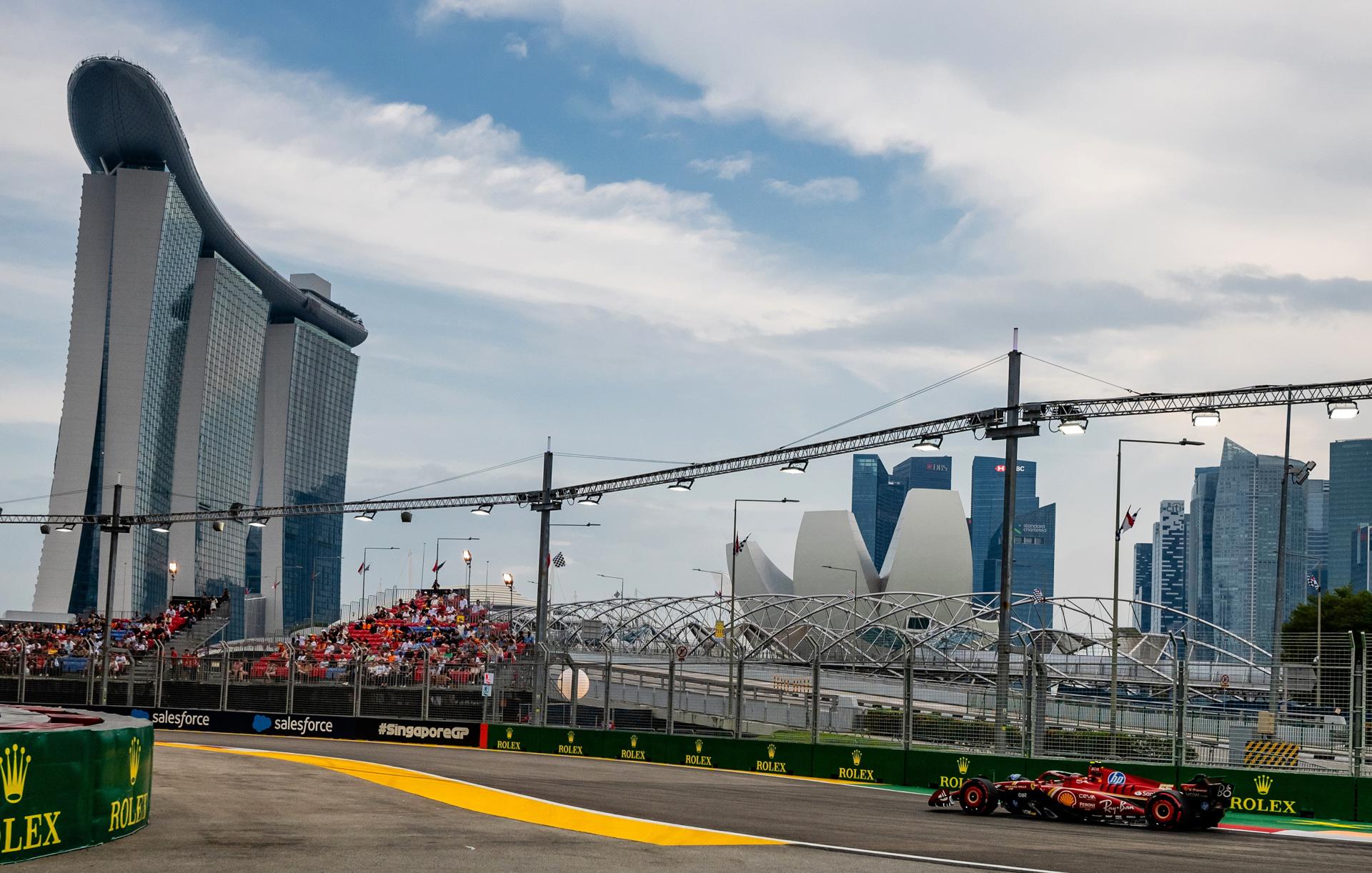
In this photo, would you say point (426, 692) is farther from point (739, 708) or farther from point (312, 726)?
point (739, 708)

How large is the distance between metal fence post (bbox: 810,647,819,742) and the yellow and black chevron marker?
9.26m

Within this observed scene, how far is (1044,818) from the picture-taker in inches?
821

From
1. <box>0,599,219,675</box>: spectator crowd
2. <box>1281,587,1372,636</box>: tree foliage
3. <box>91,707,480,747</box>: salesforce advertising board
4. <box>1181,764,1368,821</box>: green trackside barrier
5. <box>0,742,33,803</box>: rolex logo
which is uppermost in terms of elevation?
<box>1281,587,1372,636</box>: tree foliage

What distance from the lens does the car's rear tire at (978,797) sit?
2092 centimetres

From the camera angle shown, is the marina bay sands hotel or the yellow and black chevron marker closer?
Result: the yellow and black chevron marker

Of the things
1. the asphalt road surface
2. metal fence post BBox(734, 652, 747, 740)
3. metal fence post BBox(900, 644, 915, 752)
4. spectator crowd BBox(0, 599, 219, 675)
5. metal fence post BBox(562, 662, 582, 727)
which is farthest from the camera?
spectator crowd BBox(0, 599, 219, 675)

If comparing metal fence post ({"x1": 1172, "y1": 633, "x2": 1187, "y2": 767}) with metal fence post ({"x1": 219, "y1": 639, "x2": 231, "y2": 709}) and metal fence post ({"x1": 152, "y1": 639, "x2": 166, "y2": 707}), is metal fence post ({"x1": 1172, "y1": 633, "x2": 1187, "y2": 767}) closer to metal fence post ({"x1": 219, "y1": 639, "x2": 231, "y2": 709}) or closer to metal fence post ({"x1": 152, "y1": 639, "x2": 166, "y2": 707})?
metal fence post ({"x1": 219, "y1": 639, "x2": 231, "y2": 709})

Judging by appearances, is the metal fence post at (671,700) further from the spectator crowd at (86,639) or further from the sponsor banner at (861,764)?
the spectator crowd at (86,639)

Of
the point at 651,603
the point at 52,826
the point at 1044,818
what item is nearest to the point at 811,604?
the point at 651,603

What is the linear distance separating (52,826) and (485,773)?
44.1ft

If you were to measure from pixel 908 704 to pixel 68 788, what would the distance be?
18.4 metres

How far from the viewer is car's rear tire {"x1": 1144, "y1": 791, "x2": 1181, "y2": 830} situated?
1952 cm

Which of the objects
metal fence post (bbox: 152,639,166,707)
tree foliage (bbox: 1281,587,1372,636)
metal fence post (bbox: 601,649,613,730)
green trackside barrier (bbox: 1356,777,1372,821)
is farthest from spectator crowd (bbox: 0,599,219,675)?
tree foliage (bbox: 1281,587,1372,636)

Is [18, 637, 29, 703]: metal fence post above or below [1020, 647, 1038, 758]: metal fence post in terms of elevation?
below
